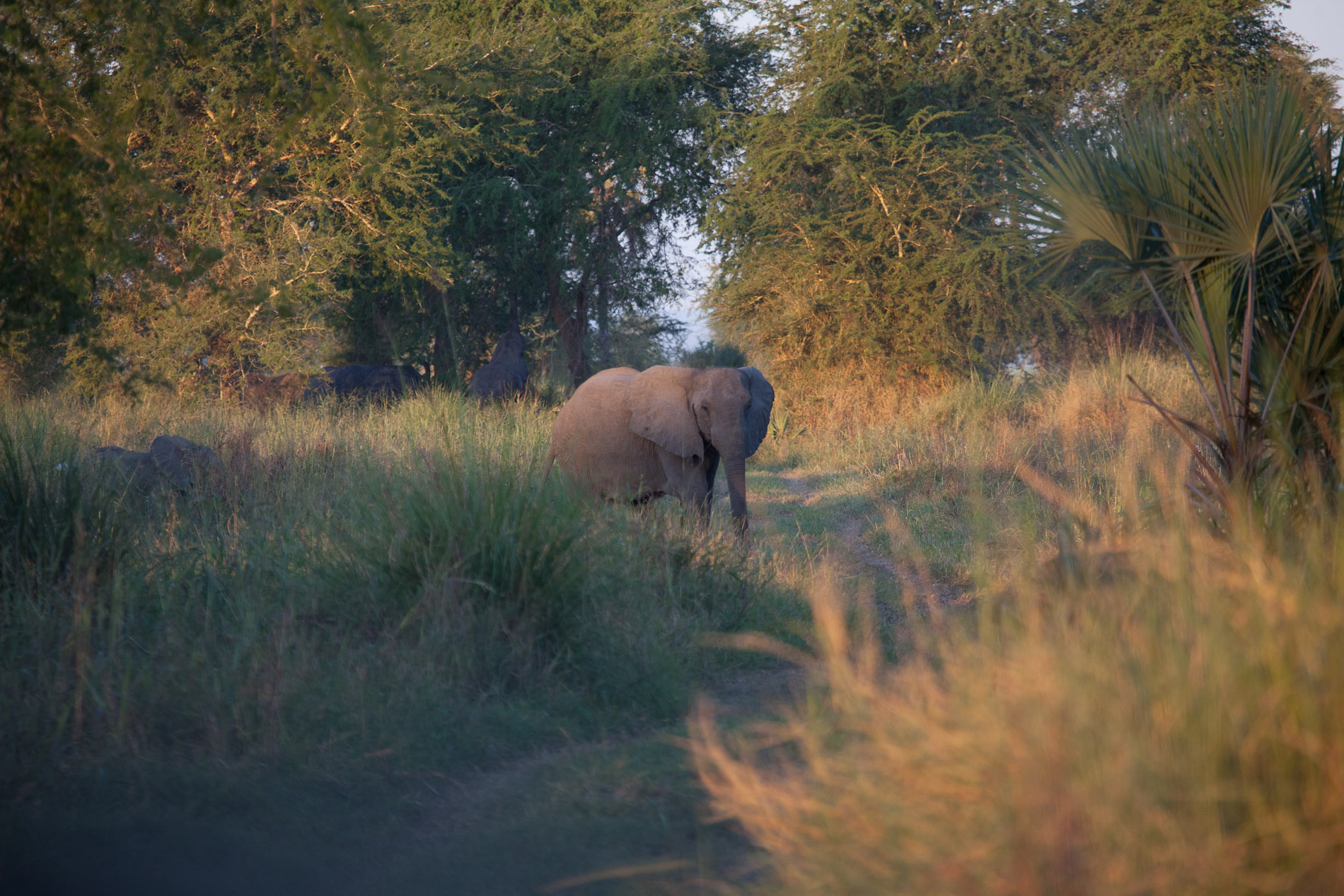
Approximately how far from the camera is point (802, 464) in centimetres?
1483

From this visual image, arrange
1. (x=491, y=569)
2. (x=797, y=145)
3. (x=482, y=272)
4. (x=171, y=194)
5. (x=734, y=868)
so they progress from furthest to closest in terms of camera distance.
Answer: (x=482, y=272)
(x=797, y=145)
(x=171, y=194)
(x=491, y=569)
(x=734, y=868)

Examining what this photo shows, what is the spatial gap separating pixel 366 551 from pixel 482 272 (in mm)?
16107

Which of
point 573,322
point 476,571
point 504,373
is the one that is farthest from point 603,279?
point 476,571

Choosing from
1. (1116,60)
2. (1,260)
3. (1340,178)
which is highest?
(1116,60)

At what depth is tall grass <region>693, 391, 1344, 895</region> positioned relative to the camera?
194 centimetres

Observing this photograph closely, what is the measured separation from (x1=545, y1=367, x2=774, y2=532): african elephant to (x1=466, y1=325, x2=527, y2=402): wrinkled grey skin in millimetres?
7522

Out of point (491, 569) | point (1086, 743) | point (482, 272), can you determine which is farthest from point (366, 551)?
point (482, 272)

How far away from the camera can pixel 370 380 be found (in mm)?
18281

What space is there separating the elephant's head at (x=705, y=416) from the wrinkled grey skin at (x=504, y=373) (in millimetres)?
8279

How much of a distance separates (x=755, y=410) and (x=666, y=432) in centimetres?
93

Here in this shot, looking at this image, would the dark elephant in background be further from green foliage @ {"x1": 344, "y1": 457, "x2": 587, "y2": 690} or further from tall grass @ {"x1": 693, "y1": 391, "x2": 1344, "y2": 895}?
tall grass @ {"x1": 693, "y1": 391, "x2": 1344, "y2": 895}

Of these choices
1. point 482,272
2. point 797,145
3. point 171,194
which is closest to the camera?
point 171,194

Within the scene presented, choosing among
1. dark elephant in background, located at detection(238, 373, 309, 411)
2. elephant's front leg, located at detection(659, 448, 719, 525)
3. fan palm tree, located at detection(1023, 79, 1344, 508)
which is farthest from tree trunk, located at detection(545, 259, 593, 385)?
fan palm tree, located at detection(1023, 79, 1344, 508)

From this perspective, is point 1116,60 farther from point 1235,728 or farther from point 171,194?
point 1235,728
